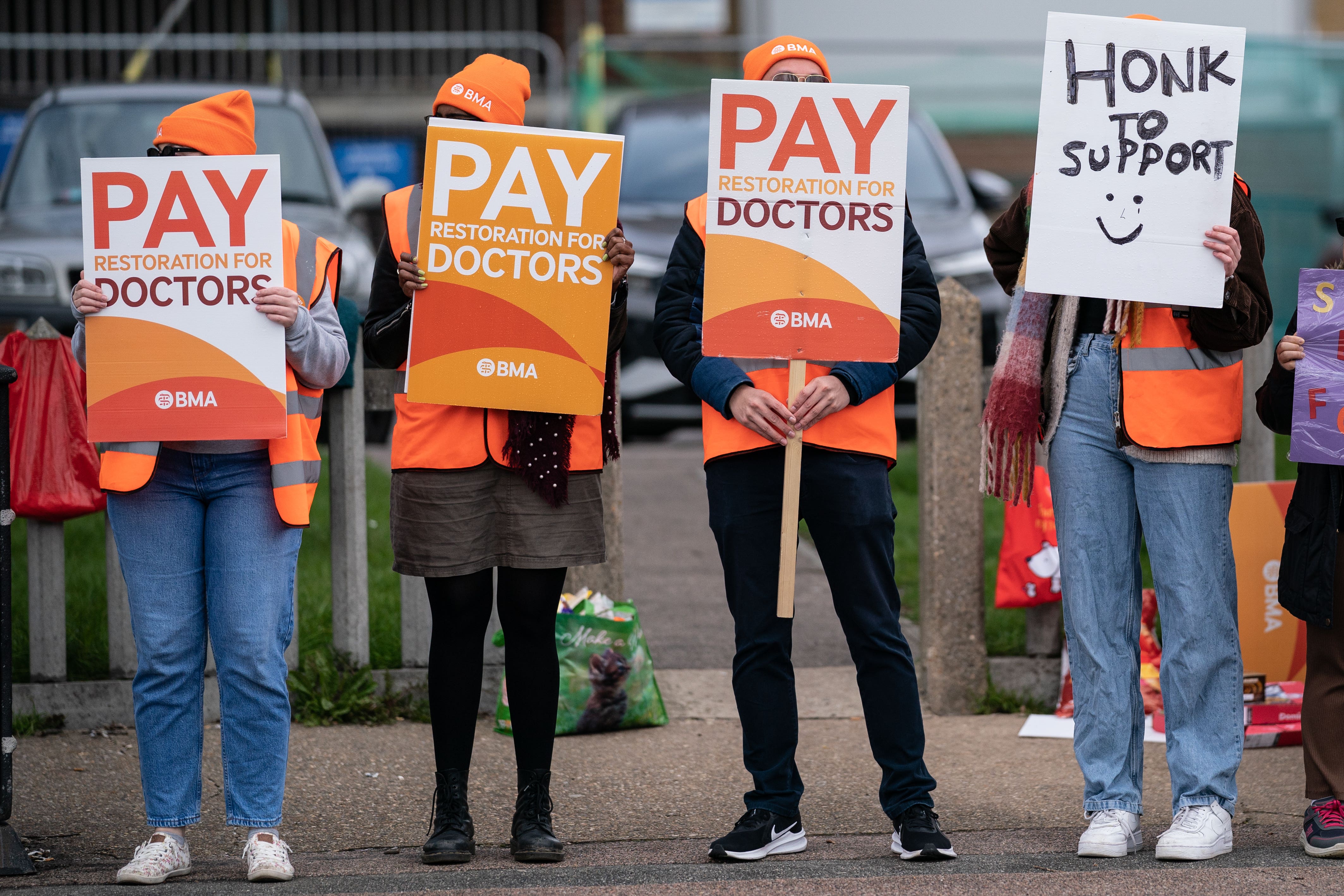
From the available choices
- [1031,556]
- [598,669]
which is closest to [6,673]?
[598,669]

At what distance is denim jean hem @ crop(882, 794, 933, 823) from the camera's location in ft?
13.1

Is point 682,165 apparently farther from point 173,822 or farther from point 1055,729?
point 173,822

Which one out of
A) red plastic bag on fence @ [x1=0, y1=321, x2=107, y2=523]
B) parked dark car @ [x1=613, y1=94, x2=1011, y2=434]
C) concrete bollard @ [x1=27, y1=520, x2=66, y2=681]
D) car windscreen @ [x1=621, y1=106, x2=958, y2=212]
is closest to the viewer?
red plastic bag on fence @ [x1=0, y1=321, x2=107, y2=523]

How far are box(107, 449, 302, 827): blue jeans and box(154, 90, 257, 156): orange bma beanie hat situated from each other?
77cm

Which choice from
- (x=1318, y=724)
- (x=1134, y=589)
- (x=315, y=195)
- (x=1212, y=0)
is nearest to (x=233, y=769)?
(x=1134, y=589)

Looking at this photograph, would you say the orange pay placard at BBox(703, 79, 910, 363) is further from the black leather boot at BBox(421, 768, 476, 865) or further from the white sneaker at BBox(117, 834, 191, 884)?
the white sneaker at BBox(117, 834, 191, 884)

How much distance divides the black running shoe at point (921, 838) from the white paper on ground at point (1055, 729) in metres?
1.25

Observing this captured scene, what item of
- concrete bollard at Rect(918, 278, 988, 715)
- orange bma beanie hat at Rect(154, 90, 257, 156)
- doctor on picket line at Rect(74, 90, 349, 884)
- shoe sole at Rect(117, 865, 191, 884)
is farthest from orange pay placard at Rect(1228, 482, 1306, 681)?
shoe sole at Rect(117, 865, 191, 884)

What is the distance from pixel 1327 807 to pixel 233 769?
270 cm

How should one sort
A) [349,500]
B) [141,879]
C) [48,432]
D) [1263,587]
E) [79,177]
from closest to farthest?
[141,879] → [48,432] → [1263,587] → [349,500] → [79,177]

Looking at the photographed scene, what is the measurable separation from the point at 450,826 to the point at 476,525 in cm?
77

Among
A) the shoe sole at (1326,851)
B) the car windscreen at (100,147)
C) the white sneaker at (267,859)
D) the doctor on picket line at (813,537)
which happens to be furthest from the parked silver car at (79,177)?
the shoe sole at (1326,851)

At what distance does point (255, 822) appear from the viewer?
3920mm

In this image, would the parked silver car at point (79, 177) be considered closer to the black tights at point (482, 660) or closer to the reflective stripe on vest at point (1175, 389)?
the black tights at point (482, 660)
